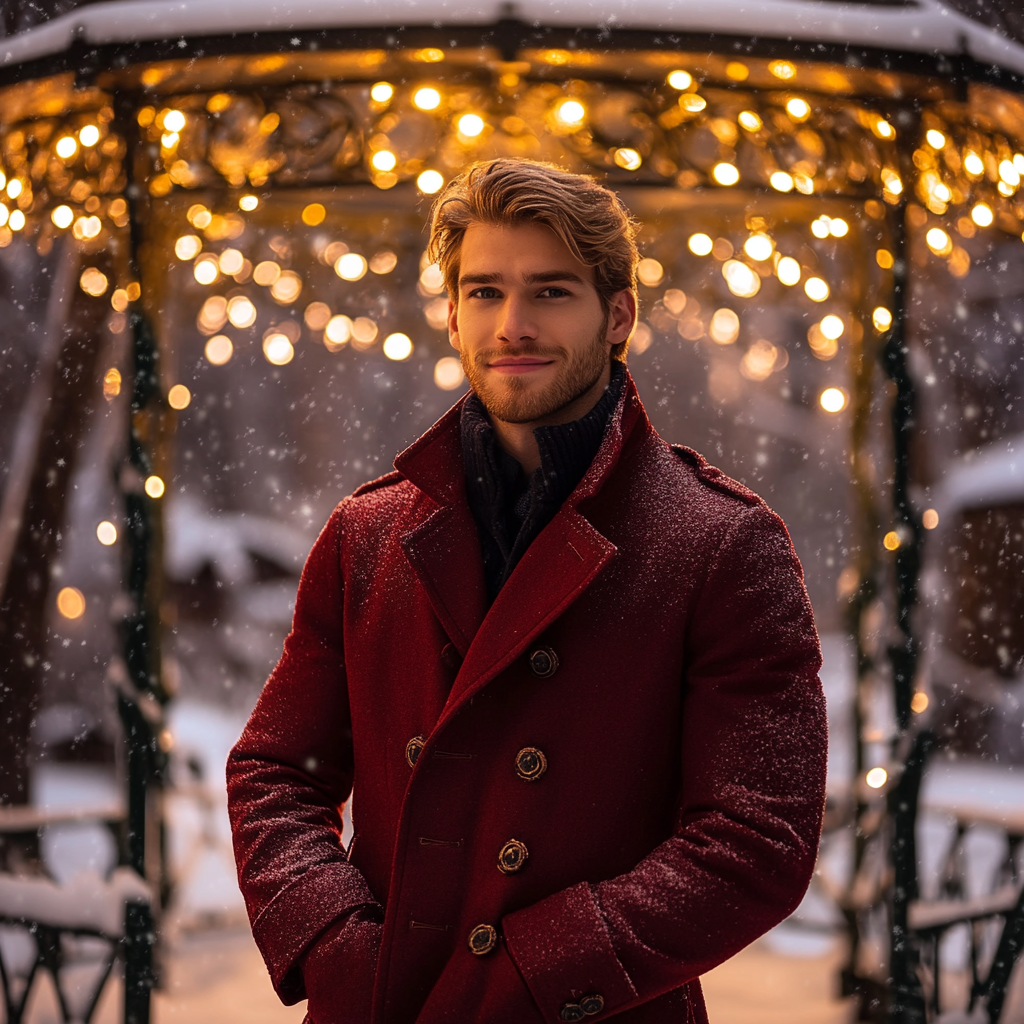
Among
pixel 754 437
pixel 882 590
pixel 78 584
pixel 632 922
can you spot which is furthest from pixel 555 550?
pixel 754 437

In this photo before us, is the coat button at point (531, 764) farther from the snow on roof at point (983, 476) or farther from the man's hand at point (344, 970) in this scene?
the snow on roof at point (983, 476)

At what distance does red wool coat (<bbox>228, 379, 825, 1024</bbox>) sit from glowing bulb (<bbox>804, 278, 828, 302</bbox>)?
204cm

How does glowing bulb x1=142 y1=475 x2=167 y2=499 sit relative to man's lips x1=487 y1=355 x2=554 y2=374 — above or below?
below

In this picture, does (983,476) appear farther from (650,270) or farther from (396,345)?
(396,345)

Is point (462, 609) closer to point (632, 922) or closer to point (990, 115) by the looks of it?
point (632, 922)

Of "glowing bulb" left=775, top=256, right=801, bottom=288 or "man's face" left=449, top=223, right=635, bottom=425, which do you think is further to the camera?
"glowing bulb" left=775, top=256, right=801, bottom=288

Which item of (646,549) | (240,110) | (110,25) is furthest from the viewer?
(240,110)

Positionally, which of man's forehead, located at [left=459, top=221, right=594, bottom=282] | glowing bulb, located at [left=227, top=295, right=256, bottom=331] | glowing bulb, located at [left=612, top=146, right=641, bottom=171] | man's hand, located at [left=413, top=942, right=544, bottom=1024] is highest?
glowing bulb, located at [left=612, top=146, right=641, bottom=171]

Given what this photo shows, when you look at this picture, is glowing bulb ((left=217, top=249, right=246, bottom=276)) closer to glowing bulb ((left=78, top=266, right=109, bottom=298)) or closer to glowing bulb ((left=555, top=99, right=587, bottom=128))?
glowing bulb ((left=78, top=266, right=109, bottom=298))

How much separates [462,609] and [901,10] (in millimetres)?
1970

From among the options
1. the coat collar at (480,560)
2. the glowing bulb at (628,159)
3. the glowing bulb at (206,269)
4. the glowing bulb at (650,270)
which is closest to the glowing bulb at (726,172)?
the glowing bulb at (628,159)

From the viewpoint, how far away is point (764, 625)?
112cm

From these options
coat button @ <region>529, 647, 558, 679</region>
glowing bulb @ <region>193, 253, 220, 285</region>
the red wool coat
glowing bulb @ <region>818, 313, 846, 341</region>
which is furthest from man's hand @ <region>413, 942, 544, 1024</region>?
glowing bulb @ <region>193, 253, 220, 285</region>

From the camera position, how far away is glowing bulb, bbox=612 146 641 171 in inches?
109
